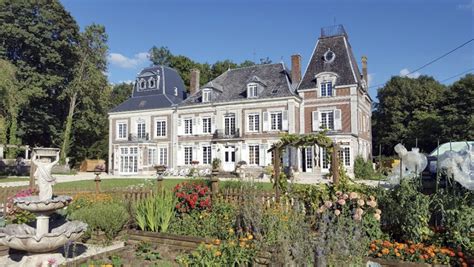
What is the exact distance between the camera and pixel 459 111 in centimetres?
3356

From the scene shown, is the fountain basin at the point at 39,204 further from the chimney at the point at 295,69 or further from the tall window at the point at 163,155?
the tall window at the point at 163,155

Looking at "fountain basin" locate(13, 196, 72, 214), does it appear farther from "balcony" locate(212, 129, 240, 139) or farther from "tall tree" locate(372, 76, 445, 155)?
"tall tree" locate(372, 76, 445, 155)

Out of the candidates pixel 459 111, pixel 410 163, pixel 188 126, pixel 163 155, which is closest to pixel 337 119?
pixel 188 126

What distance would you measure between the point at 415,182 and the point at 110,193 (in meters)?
7.14

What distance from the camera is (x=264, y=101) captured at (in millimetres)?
28391

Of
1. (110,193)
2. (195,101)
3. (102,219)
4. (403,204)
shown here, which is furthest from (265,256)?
(195,101)

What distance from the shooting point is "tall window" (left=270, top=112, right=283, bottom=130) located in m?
27.9

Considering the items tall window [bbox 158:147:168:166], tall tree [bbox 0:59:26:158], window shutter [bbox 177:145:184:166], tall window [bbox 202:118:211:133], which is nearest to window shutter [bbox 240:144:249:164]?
tall window [bbox 202:118:211:133]

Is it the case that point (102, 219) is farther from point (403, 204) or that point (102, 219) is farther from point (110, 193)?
point (403, 204)

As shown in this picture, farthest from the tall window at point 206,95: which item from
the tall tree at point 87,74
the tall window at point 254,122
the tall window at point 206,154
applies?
the tall tree at point 87,74

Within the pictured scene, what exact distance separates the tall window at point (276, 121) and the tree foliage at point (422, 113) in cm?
1246

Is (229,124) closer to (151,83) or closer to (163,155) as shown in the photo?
(163,155)

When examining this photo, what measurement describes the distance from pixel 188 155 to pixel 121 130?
7.92 m

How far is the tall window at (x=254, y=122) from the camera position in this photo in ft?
94.6
